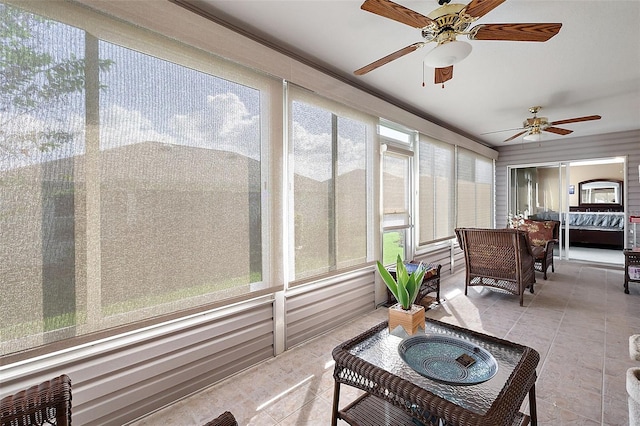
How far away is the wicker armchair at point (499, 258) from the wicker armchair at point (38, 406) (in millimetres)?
4182

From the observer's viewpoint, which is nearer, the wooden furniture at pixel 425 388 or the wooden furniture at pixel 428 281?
the wooden furniture at pixel 425 388

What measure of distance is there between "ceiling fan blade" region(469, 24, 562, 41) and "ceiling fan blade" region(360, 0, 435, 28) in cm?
32

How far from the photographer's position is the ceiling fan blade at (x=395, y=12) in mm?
1574

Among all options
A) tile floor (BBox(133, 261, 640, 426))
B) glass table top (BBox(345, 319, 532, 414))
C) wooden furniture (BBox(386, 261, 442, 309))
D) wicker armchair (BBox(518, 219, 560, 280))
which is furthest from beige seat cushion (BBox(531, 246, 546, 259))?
glass table top (BBox(345, 319, 532, 414))

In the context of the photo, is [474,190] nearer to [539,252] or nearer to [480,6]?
[539,252]

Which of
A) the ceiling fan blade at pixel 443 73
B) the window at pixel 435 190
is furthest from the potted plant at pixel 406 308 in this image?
the window at pixel 435 190

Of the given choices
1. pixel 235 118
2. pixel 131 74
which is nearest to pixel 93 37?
pixel 131 74

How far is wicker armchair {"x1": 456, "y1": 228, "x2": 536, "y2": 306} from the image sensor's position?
143 inches

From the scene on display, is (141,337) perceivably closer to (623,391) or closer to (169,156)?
(169,156)

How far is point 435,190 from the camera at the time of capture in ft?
15.9

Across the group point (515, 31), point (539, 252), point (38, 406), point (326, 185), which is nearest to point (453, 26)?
point (515, 31)

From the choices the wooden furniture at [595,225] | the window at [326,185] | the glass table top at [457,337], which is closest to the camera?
the glass table top at [457,337]

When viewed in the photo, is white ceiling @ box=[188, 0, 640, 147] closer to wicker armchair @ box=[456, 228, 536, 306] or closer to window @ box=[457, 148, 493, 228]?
window @ box=[457, 148, 493, 228]

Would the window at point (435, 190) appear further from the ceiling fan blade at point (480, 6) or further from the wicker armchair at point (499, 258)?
the ceiling fan blade at point (480, 6)
